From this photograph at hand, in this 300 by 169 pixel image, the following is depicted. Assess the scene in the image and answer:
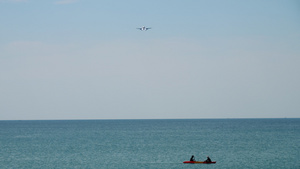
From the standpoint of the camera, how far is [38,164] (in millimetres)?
62062

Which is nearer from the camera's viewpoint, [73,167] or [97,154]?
[73,167]

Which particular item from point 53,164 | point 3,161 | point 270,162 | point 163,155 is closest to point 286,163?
point 270,162

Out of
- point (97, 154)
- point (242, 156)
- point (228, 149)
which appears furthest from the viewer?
point (228, 149)

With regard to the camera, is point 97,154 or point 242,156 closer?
point 242,156

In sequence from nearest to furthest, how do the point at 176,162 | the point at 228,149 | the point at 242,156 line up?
the point at 176,162 < the point at 242,156 < the point at 228,149

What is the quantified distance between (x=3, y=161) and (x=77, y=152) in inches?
650

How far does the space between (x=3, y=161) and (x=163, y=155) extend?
2685 centimetres

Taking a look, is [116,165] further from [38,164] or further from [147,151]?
[147,151]

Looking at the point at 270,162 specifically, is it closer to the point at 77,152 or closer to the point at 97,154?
the point at 97,154

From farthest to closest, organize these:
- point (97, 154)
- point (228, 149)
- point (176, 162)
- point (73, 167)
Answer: point (228, 149)
point (97, 154)
point (176, 162)
point (73, 167)

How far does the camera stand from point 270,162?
62031 mm

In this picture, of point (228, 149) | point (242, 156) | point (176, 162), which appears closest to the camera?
point (176, 162)

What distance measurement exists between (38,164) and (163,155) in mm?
21701

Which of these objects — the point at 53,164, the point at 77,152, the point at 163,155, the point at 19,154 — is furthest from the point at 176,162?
the point at 19,154
